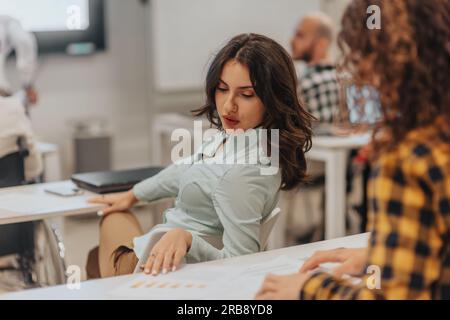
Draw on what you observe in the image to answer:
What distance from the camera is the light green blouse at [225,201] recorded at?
6.06 ft

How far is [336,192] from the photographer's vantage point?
3807 millimetres

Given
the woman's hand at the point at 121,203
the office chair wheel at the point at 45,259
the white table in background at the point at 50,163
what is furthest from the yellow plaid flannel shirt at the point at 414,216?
the white table in background at the point at 50,163

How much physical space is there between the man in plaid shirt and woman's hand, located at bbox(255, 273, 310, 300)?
2534 millimetres

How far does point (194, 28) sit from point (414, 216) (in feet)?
13.6

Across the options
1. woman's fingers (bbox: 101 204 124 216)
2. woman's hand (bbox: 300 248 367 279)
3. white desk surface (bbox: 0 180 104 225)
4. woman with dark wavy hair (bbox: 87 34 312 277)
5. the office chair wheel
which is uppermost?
woman with dark wavy hair (bbox: 87 34 312 277)

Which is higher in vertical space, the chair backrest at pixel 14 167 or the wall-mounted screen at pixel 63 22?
the wall-mounted screen at pixel 63 22

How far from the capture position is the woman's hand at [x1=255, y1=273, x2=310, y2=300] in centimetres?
135

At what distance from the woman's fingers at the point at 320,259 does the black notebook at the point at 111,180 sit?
111 centimetres

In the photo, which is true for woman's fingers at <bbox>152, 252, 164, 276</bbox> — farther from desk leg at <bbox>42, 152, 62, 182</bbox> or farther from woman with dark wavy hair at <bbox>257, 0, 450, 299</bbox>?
desk leg at <bbox>42, 152, 62, 182</bbox>

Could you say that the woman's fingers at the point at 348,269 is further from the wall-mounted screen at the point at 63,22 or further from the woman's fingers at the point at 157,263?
the wall-mounted screen at the point at 63,22

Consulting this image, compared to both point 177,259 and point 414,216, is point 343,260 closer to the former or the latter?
point 177,259

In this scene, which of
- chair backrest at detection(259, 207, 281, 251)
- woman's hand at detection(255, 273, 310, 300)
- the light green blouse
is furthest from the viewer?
chair backrest at detection(259, 207, 281, 251)

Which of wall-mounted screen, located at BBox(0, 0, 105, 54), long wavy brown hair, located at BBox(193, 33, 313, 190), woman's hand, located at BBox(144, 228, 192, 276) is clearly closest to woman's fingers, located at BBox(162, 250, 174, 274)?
woman's hand, located at BBox(144, 228, 192, 276)

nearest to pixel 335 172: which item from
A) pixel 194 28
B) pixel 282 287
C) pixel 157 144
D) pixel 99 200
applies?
pixel 157 144
